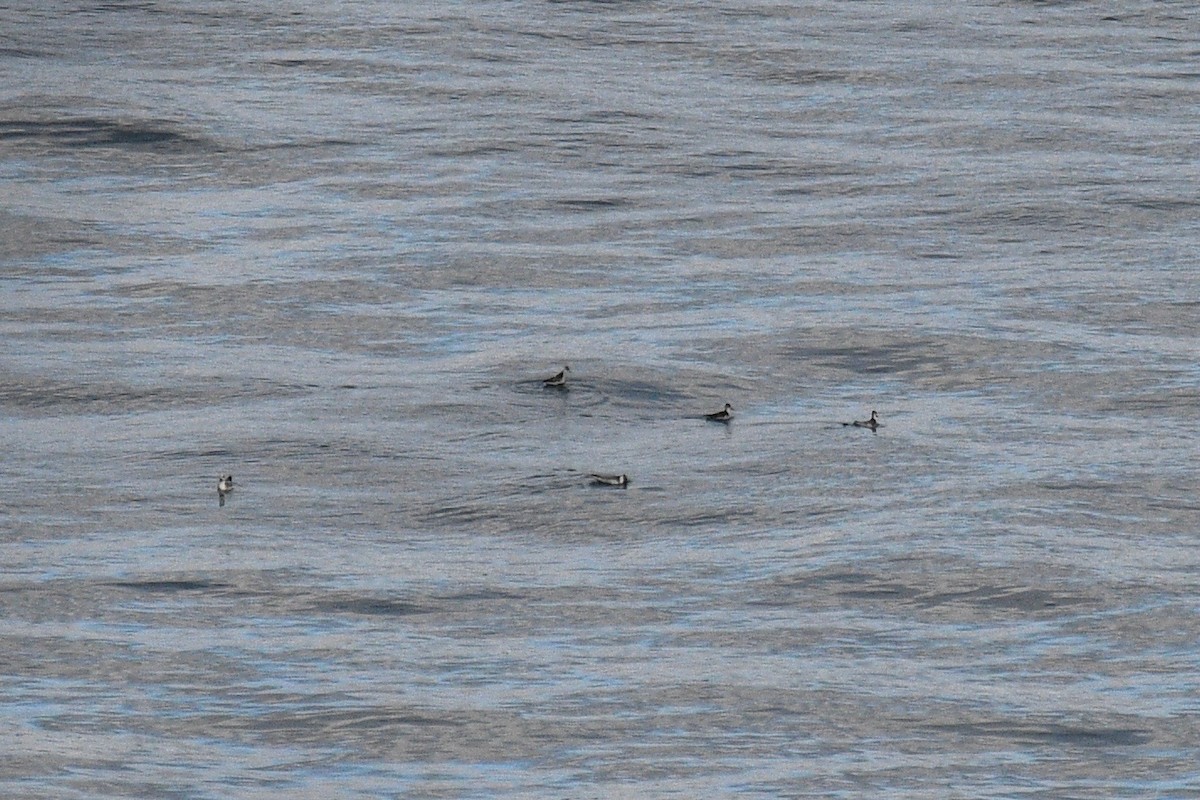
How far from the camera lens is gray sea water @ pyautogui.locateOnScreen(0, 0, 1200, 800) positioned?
11.3 metres

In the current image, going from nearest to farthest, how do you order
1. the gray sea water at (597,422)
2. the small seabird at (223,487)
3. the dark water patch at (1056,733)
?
the dark water patch at (1056,733) → the gray sea water at (597,422) → the small seabird at (223,487)

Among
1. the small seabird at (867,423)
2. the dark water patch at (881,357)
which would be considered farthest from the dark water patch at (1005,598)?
the dark water patch at (881,357)

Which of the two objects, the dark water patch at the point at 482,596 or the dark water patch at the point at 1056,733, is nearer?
the dark water patch at the point at 1056,733

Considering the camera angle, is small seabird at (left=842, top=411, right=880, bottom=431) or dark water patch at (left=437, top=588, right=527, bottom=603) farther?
small seabird at (left=842, top=411, right=880, bottom=431)

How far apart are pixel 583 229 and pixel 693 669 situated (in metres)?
10.8

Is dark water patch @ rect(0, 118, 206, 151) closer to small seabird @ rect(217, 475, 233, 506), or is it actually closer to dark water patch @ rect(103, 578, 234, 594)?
small seabird @ rect(217, 475, 233, 506)

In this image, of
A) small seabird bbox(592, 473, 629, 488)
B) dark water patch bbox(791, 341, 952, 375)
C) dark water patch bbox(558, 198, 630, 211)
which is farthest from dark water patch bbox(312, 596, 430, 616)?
dark water patch bbox(558, 198, 630, 211)

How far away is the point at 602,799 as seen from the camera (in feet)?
34.3

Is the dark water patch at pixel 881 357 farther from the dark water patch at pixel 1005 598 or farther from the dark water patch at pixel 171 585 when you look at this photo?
the dark water patch at pixel 171 585

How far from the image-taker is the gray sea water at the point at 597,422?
36.9ft

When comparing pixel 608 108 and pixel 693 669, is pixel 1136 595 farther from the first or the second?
pixel 608 108

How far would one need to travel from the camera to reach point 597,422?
16.3 metres

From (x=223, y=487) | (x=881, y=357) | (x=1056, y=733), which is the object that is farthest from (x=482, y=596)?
(x=881, y=357)

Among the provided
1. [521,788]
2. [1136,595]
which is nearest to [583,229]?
[1136,595]
